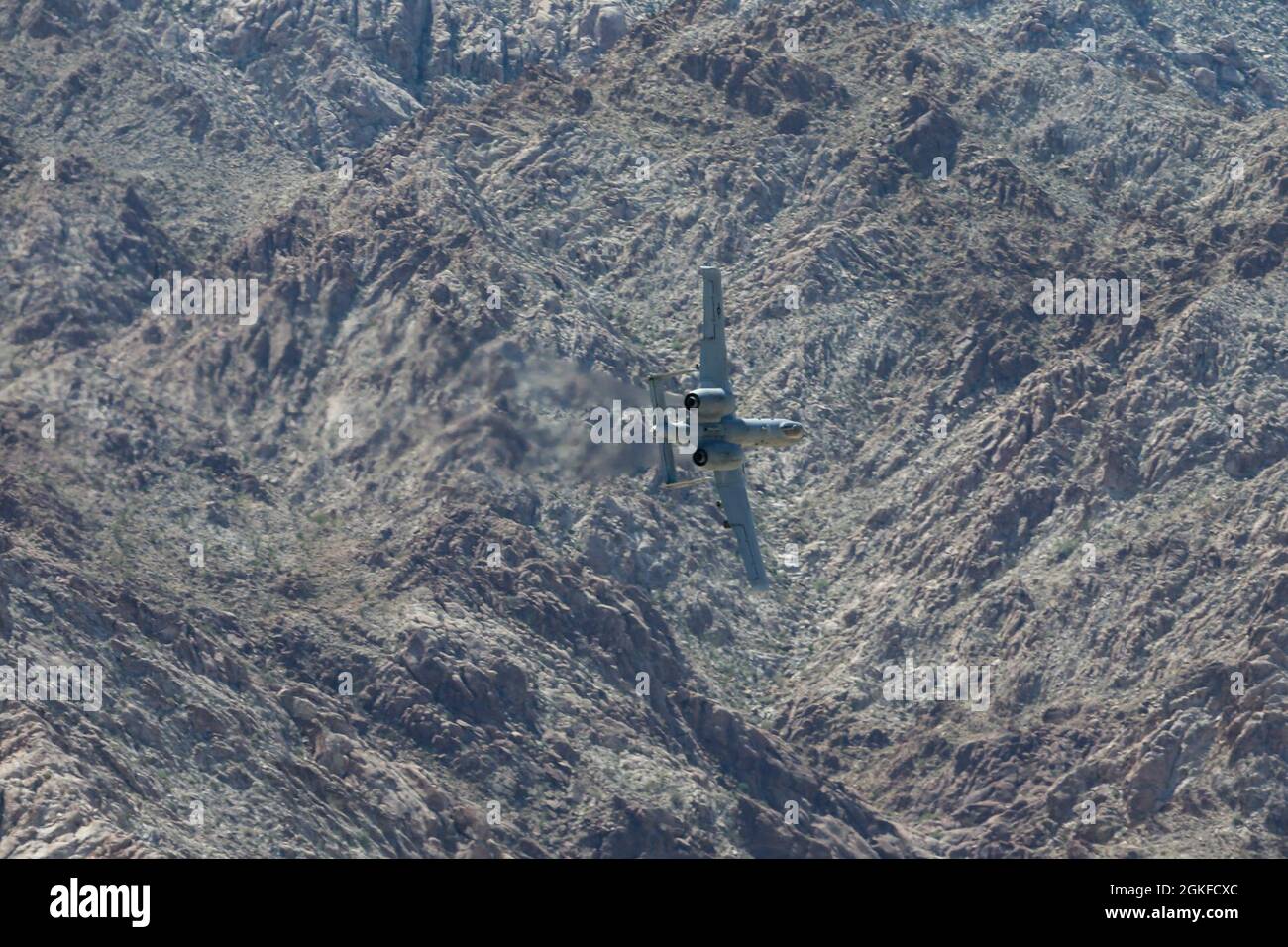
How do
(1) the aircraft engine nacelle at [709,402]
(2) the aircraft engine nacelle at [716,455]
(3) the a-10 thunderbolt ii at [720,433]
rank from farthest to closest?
(2) the aircraft engine nacelle at [716,455], (3) the a-10 thunderbolt ii at [720,433], (1) the aircraft engine nacelle at [709,402]

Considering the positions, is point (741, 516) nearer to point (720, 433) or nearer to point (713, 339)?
point (720, 433)

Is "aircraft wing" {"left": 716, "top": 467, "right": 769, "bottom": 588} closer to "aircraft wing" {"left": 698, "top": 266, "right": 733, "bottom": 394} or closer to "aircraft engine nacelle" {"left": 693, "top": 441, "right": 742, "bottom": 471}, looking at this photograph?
"aircraft engine nacelle" {"left": 693, "top": 441, "right": 742, "bottom": 471}

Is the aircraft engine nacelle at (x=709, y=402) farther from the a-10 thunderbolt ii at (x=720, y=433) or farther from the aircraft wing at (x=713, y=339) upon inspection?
the aircraft wing at (x=713, y=339)

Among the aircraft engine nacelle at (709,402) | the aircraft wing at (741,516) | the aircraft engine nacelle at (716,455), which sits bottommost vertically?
the aircraft wing at (741,516)

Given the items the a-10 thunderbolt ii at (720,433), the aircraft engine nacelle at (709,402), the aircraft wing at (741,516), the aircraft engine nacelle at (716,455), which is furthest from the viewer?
the aircraft wing at (741,516)

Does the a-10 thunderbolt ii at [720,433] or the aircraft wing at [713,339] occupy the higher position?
the aircraft wing at [713,339]

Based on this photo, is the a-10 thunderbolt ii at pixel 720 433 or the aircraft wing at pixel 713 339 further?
the aircraft wing at pixel 713 339

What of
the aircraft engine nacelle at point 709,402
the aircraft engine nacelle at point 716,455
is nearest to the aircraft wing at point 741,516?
the aircraft engine nacelle at point 716,455
